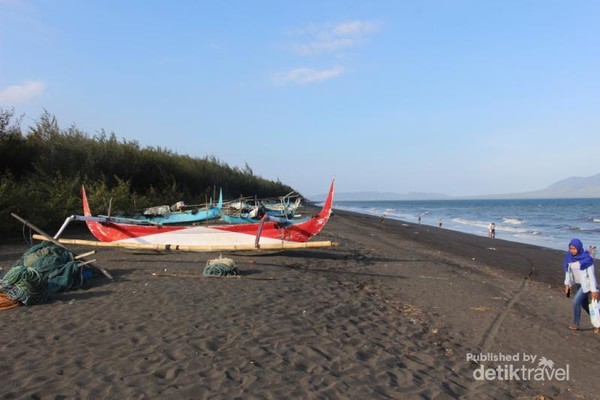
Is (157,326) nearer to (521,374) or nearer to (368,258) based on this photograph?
(521,374)

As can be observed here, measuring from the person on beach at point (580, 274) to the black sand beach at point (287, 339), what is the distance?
553 mm

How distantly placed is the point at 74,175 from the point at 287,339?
20.5m

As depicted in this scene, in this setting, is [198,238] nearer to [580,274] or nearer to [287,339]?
[287,339]

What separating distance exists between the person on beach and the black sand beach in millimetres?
553

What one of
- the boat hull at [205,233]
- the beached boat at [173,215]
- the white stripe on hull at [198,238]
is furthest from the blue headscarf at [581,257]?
the beached boat at [173,215]

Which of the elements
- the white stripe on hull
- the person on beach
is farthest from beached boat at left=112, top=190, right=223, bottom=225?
the person on beach

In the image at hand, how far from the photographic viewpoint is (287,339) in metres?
6.14

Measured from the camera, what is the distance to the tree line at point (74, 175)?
54.0ft

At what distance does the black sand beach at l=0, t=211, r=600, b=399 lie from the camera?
4727mm

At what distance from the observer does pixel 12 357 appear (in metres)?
5.06

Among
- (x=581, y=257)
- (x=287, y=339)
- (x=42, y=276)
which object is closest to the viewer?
(x=287, y=339)

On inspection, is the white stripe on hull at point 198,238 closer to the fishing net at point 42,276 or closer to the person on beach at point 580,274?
the fishing net at point 42,276

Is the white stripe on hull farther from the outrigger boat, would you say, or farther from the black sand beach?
the black sand beach

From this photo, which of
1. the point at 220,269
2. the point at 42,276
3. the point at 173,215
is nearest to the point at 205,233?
the point at 220,269
